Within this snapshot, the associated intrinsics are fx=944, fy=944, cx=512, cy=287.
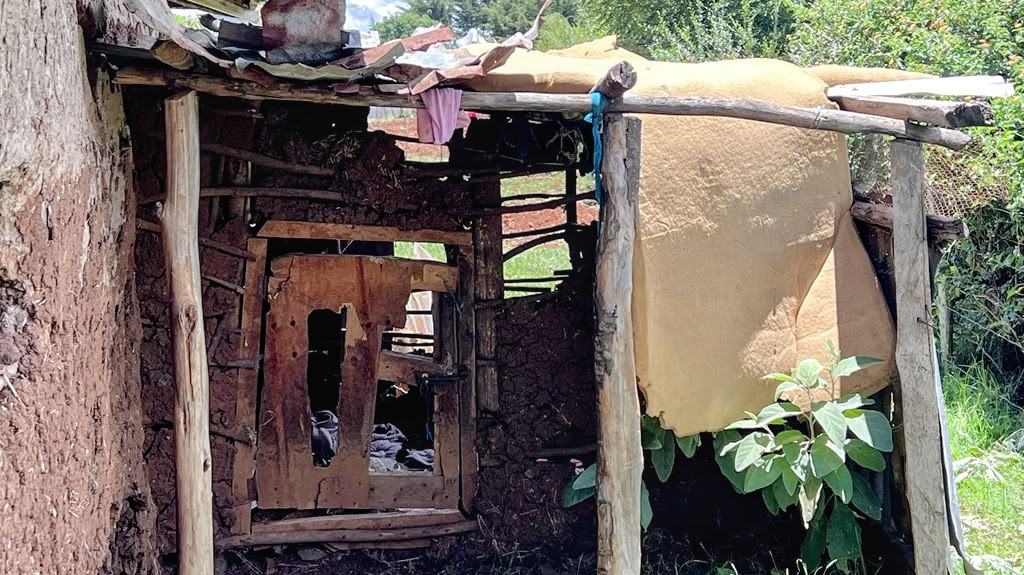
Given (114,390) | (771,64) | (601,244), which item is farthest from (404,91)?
(771,64)

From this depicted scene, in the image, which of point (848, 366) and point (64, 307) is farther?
point (848, 366)

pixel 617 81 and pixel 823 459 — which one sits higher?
pixel 617 81

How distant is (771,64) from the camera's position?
15.2 ft

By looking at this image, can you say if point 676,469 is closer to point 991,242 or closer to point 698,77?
point 698,77

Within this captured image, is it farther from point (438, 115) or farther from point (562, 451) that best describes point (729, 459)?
point (438, 115)

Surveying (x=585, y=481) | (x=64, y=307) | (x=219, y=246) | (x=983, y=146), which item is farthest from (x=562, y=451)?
(x=983, y=146)

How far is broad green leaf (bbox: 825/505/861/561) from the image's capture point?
179 inches

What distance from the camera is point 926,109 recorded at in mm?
4141

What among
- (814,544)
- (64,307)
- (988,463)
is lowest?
(814,544)

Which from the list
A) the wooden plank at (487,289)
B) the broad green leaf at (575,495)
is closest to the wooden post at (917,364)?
the broad green leaf at (575,495)

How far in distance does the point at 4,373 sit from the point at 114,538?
141cm

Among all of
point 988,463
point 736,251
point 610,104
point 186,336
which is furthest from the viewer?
point 988,463

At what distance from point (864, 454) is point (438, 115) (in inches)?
98.2

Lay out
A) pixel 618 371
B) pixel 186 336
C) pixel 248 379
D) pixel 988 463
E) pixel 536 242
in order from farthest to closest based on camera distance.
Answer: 1. pixel 988 463
2. pixel 536 242
3. pixel 248 379
4. pixel 618 371
5. pixel 186 336
